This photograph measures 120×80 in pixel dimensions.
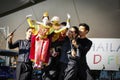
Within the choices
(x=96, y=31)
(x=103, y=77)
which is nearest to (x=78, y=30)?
(x=103, y=77)

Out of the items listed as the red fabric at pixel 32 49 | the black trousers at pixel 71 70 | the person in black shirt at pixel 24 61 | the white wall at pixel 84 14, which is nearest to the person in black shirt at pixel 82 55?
the black trousers at pixel 71 70

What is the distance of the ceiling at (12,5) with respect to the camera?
5.52 meters

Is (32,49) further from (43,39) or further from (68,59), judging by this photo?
(68,59)

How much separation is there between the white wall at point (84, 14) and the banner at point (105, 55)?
0.82 ft

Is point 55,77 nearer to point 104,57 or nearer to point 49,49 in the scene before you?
point 49,49

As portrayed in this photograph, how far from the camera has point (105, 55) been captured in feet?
17.1

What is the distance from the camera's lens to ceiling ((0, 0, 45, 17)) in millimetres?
5523

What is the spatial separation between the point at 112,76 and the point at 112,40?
2.17 ft

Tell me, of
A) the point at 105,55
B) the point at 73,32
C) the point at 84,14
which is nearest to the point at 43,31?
the point at 73,32

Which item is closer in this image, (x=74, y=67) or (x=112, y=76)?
(x=74, y=67)

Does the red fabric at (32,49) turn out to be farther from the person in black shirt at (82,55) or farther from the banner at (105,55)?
the banner at (105,55)

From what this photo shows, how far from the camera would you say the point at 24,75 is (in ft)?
10.9

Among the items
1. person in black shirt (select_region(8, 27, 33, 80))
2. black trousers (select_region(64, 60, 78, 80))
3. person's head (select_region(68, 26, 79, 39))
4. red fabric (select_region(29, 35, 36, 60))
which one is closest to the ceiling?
person in black shirt (select_region(8, 27, 33, 80))

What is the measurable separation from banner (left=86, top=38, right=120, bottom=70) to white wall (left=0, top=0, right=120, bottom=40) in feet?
0.82
